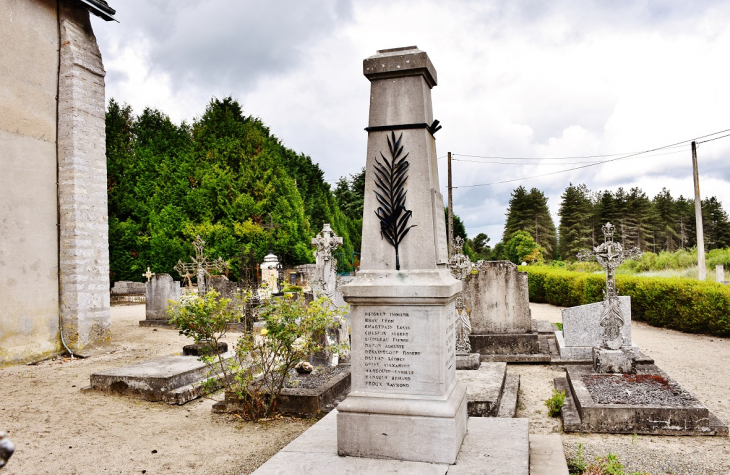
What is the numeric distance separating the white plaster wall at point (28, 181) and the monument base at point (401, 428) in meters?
8.32

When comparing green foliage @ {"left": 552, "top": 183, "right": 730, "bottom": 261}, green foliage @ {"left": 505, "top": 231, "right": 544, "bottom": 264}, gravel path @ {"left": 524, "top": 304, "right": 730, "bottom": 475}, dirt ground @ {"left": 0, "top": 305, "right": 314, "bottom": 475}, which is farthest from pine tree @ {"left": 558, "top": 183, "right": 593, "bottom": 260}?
dirt ground @ {"left": 0, "top": 305, "right": 314, "bottom": 475}

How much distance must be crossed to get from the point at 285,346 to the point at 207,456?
1.44 m

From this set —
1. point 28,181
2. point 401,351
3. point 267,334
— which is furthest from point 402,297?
point 28,181

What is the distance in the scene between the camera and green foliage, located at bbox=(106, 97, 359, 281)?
22.8 m

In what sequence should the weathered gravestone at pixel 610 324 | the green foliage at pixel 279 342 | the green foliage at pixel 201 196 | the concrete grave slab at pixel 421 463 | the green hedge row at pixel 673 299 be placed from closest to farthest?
the concrete grave slab at pixel 421 463 → the green foliage at pixel 279 342 → the weathered gravestone at pixel 610 324 → the green hedge row at pixel 673 299 → the green foliage at pixel 201 196

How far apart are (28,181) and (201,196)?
43.0ft


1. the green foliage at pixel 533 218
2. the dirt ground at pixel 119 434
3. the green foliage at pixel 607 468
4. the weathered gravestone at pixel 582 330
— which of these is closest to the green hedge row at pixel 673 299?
the weathered gravestone at pixel 582 330

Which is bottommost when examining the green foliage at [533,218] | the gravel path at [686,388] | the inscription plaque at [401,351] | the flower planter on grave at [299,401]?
the gravel path at [686,388]

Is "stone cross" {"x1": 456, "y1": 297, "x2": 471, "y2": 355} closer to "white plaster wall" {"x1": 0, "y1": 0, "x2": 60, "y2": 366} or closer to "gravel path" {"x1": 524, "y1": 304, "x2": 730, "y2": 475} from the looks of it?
"gravel path" {"x1": 524, "y1": 304, "x2": 730, "y2": 475}

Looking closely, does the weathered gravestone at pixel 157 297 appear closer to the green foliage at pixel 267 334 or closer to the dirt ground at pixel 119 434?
the dirt ground at pixel 119 434

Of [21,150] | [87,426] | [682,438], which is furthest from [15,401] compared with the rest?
[682,438]

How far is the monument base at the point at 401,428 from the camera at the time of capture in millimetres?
3721

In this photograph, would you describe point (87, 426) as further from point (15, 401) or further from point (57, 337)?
point (57, 337)

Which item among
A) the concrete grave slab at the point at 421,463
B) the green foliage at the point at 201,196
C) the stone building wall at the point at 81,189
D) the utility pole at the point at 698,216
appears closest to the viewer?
the concrete grave slab at the point at 421,463
